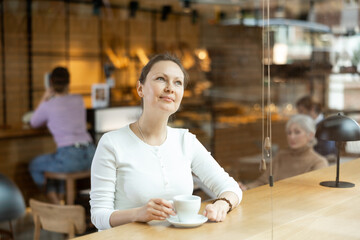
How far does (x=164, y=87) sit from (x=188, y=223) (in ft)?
1.19

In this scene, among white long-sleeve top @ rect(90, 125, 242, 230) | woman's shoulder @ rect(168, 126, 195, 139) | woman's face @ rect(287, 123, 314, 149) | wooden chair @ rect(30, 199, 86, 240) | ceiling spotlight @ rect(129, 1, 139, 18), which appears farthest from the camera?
ceiling spotlight @ rect(129, 1, 139, 18)

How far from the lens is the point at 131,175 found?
1.39 m

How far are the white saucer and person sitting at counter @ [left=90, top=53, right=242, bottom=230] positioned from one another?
103mm

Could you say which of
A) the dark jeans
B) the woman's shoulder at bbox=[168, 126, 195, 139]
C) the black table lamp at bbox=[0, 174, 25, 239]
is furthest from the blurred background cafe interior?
the black table lamp at bbox=[0, 174, 25, 239]

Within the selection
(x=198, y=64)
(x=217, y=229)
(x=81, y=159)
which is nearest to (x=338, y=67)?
(x=81, y=159)

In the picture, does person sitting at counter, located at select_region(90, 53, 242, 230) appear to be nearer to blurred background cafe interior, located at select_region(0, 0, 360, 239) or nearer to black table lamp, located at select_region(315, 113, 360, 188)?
black table lamp, located at select_region(315, 113, 360, 188)

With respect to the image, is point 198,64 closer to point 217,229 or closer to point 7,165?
point 7,165

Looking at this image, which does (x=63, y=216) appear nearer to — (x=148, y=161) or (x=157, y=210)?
(x=148, y=161)

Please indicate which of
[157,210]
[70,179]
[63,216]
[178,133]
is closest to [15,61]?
[70,179]

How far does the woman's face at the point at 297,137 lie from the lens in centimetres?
262

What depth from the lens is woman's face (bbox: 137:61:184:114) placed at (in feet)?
4.33

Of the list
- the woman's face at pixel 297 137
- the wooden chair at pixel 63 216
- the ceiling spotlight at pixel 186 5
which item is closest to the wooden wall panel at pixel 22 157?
the wooden chair at pixel 63 216

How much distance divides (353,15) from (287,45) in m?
1.52

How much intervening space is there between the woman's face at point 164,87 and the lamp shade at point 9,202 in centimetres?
51
